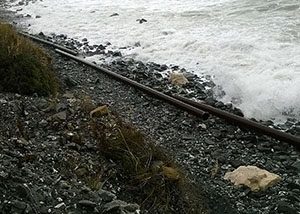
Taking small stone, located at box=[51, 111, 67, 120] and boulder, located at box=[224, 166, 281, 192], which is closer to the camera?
boulder, located at box=[224, 166, 281, 192]

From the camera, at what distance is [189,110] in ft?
21.6

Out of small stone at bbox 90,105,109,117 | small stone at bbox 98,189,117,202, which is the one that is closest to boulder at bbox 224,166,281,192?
small stone at bbox 98,189,117,202

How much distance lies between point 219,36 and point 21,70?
5675mm

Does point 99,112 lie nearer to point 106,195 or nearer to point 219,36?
point 106,195

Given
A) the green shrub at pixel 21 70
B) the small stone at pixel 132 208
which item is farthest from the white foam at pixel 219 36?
the small stone at pixel 132 208

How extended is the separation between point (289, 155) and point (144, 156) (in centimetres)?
198

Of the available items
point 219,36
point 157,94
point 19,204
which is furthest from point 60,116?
point 219,36

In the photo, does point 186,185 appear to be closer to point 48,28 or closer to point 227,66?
point 227,66

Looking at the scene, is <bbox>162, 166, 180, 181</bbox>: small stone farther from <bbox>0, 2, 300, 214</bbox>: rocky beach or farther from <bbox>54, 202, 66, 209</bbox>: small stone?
<bbox>54, 202, 66, 209</bbox>: small stone

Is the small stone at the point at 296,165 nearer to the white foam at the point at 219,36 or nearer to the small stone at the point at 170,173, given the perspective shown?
the white foam at the point at 219,36

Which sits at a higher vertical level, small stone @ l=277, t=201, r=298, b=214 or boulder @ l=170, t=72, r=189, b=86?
boulder @ l=170, t=72, r=189, b=86

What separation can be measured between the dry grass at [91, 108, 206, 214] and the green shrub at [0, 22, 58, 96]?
77.7 inches

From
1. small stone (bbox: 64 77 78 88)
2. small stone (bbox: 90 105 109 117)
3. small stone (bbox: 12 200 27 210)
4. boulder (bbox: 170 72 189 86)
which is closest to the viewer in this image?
small stone (bbox: 12 200 27 210)

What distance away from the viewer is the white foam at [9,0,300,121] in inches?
291
